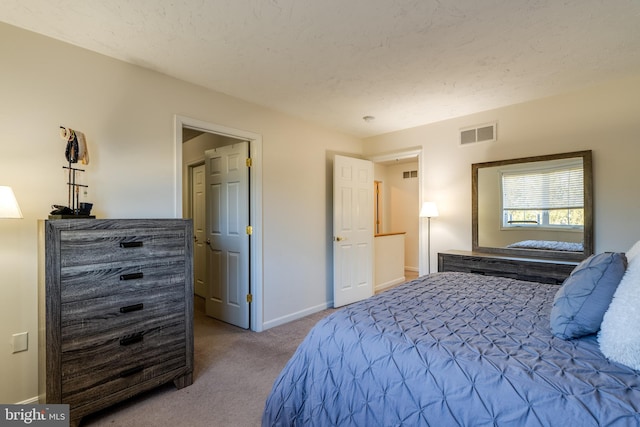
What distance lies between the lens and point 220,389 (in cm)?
222

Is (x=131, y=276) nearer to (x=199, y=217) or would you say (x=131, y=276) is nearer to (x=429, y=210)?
(x=199, y=217)

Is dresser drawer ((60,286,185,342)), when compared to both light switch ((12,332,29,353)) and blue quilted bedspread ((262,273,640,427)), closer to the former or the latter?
light switch ((12,332,29,353))

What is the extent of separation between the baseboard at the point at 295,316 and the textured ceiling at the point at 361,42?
2500 mm

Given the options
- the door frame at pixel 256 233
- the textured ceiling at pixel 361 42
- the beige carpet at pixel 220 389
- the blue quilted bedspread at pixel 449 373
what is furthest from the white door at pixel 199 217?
the blue quilted bedspread at pixel 449 373

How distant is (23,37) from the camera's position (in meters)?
1.94

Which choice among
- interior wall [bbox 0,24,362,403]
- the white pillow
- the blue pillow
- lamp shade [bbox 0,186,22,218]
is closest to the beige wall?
interior wall [bbox 0,24,362,403]

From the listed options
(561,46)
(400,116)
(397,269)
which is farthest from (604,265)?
(397,269)

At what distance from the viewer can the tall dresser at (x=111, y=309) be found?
1.71 m

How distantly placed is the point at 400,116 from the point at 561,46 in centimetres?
171

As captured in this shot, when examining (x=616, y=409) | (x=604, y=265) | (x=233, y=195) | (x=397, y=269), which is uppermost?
(x=233, y=195)

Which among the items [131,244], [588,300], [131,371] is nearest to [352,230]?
[131,244]

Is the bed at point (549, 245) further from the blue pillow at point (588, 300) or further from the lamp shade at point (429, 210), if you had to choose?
the blue pillow at point (588, 300)

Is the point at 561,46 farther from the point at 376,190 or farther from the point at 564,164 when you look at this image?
the point at 376,190

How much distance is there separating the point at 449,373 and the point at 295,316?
9.22 ft
